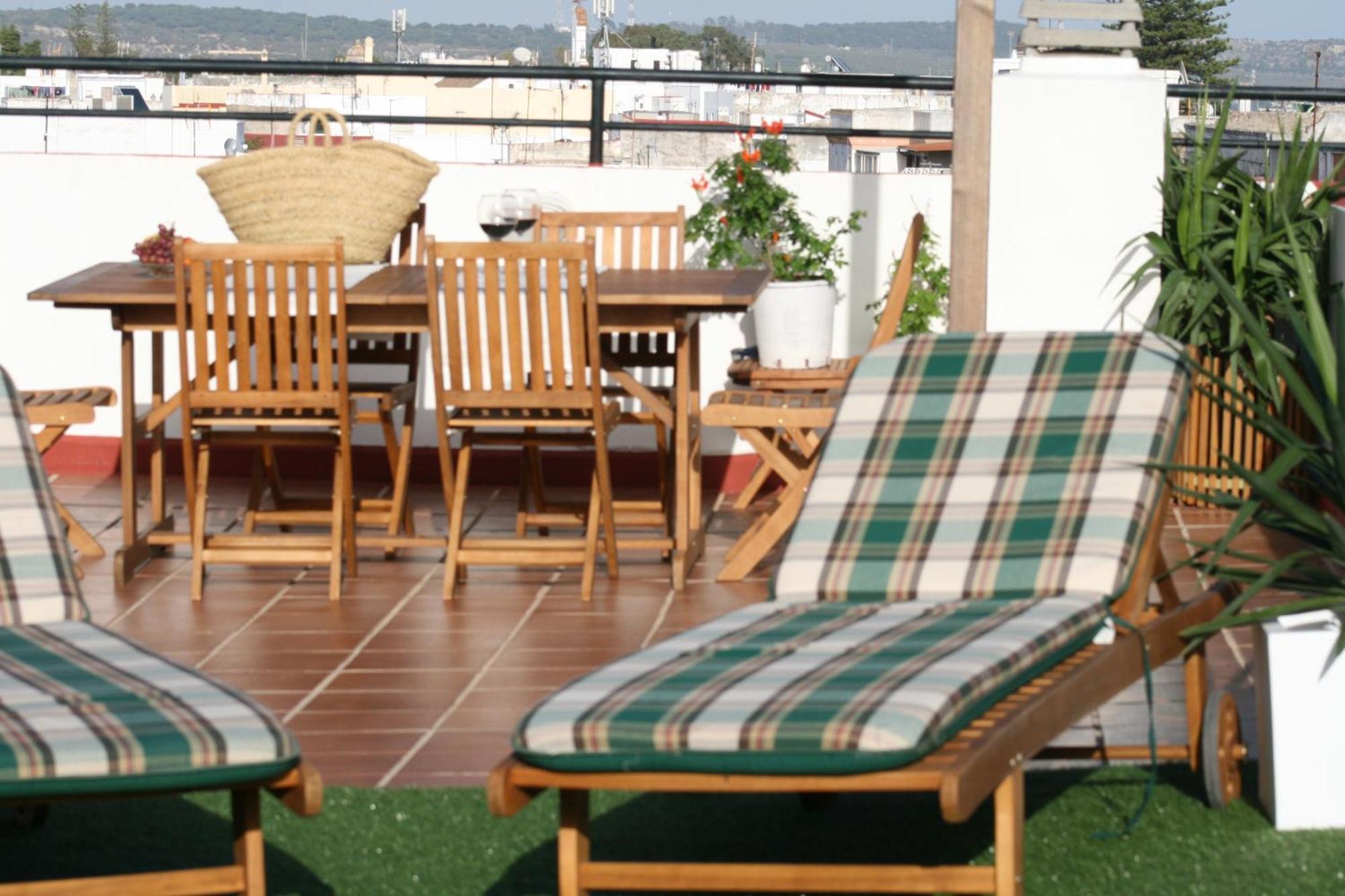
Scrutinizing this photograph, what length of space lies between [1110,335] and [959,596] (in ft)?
2.01

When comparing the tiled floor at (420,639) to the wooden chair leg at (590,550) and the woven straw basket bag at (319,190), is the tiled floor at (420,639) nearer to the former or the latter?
the wooden chair leg at (590,550)

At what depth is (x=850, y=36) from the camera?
864 inches

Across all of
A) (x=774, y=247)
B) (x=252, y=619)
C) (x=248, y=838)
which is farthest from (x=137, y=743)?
(x=774, y=247)

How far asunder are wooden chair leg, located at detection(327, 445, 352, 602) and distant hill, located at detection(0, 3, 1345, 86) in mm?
5781

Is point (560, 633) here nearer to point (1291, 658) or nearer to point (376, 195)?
point (376, 195)

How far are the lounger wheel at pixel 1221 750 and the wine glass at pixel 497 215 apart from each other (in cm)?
266

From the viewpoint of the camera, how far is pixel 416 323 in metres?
5.55

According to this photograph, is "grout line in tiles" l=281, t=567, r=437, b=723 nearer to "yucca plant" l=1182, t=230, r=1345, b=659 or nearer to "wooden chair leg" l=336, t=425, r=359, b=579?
"wooden chair leg" l=336, t=425, r=359, b=579

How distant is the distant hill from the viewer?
19141 millimetres

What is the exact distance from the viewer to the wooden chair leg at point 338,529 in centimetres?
541

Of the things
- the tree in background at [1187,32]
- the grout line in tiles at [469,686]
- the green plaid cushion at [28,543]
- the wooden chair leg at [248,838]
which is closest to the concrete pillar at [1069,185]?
the grout line in tiles at [469,686]

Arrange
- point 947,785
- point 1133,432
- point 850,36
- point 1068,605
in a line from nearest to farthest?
1. point 947,785
2. point 1068,605
3. point 1133,432
4. point 850,36

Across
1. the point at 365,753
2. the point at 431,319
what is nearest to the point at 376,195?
the point at 431,319

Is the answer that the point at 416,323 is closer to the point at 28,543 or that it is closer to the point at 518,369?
the point at 518,369
